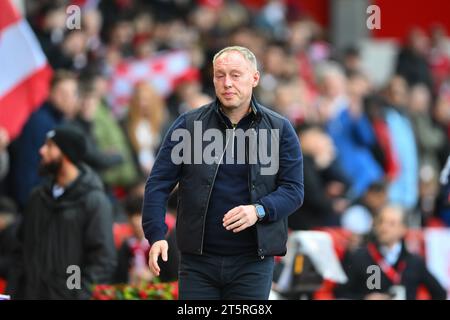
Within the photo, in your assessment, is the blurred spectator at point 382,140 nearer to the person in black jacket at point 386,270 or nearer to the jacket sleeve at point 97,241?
the person in black jacket at point 386,270

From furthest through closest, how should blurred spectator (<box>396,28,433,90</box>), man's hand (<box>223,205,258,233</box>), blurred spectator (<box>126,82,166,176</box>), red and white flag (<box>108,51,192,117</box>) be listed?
blurred spectator (<box>396,28,433,90</box>) < red and white flag (<box>108,51,192,117</box>) < blurred spectator (<box>126,82,166,176</box>) < man's hand (<box>223,205,258,233</box>)

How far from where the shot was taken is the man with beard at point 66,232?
10.1 meters

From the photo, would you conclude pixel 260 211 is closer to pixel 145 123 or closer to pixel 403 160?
pixel 145 123

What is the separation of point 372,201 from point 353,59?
618 cm

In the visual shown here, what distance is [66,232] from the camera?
10141 millimetres

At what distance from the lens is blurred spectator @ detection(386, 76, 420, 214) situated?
17094 mm

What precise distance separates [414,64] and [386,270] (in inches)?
395

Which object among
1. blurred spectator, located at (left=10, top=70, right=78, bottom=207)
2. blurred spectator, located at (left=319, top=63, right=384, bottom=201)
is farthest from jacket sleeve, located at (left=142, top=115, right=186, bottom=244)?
blurred spectator, located at (left=319, top=63, right=384, bottom=201)

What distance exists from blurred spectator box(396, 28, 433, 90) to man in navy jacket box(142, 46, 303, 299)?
12.9 meters

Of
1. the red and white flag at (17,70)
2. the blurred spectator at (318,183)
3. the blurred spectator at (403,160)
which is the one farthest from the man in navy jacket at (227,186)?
the blurred spectator at (403,160)

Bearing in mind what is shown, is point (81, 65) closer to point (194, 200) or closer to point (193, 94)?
point (193, 94)

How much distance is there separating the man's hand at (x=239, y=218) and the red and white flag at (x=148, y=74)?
820 cm

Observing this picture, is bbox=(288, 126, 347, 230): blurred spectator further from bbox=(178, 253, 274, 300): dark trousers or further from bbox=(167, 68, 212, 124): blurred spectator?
bbox=(178, 253, 274, 300): dark trousers

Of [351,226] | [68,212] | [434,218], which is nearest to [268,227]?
[68,212]
